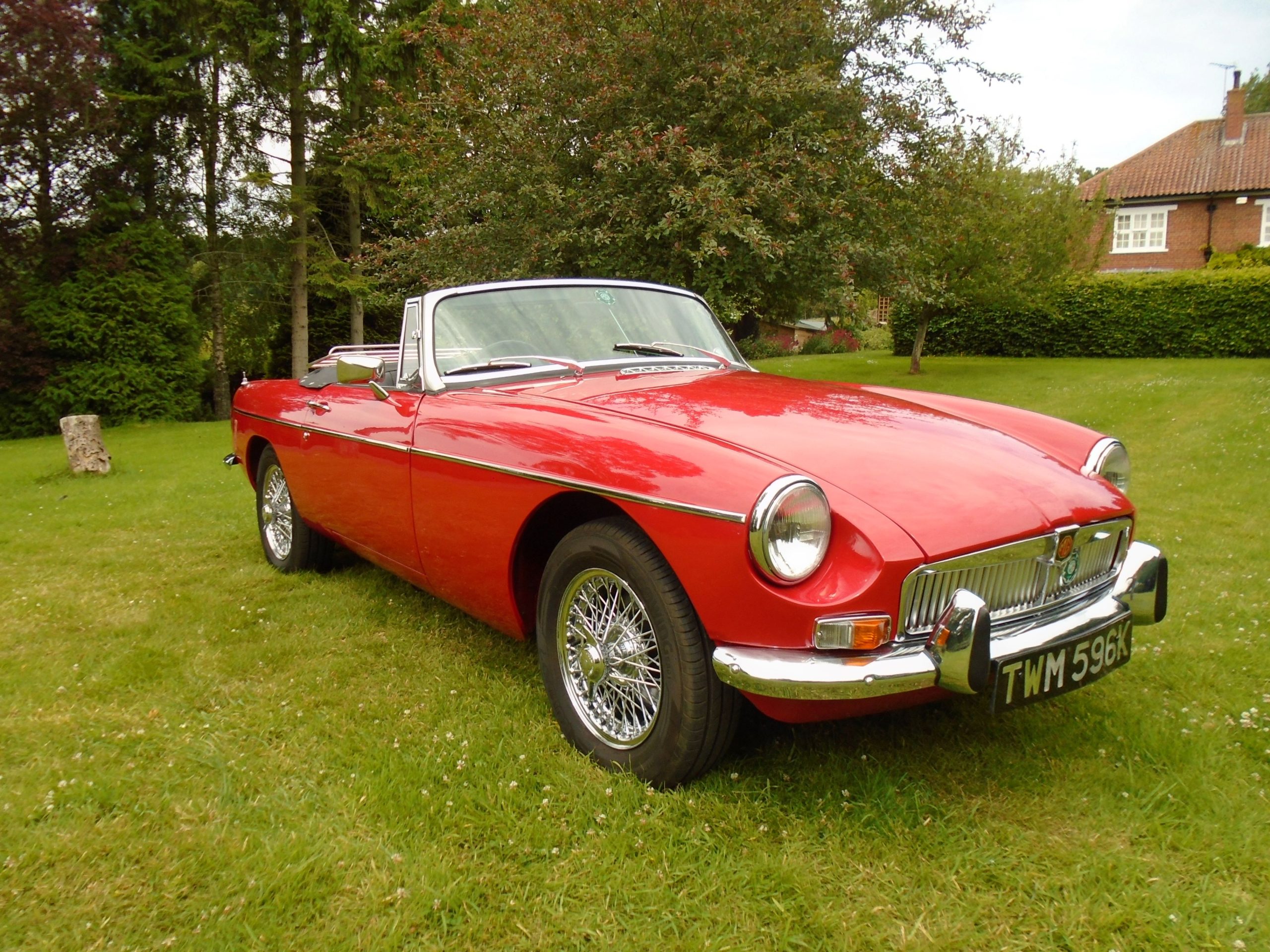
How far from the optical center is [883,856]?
6.95 ft

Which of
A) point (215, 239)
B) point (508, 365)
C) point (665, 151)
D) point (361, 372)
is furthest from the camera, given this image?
point (215, 239)

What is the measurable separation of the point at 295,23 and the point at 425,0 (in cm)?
237

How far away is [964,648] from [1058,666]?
14.5 inches

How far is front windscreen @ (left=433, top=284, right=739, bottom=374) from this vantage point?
3465 millimetres

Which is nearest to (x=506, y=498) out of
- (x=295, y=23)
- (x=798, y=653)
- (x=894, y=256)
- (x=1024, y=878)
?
(x=798, y=653)

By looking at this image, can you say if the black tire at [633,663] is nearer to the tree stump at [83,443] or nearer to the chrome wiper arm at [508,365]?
the chrome wiper arm at [508,365]

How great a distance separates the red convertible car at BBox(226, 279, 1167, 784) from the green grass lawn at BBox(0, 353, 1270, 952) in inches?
11.4

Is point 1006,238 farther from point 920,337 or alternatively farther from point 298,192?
point 298,192

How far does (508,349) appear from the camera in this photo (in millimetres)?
3477

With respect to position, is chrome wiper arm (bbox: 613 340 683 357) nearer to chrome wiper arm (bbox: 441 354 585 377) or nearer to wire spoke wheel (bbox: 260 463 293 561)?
chrome wiper arm (bbox: 441 354 585 377)

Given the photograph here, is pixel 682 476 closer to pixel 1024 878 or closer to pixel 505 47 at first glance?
pixel 1024 878

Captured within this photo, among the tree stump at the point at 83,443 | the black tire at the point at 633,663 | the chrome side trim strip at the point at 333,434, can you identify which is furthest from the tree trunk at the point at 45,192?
the black tire at the point at 633,663

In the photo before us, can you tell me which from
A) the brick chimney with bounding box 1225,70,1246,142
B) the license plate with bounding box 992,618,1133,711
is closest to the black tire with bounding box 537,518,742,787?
the license plate with bounding box 992,618,1133,711

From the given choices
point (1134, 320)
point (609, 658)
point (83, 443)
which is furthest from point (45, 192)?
point (1134, 320)
